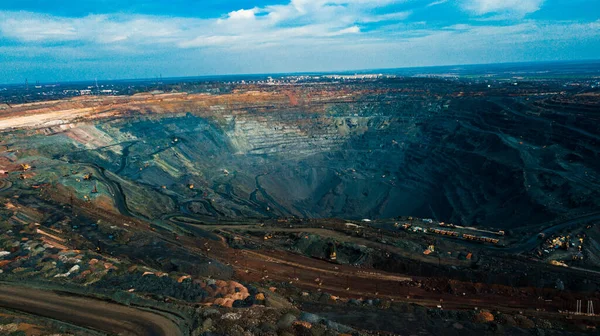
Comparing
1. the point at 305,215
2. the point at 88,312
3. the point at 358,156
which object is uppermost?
the point at 88,312

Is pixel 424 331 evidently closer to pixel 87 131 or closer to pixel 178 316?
pixel 178 316

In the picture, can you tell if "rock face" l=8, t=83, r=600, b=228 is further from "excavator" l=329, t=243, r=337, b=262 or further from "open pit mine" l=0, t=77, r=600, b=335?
"excavator" l=329, t=243, r=337, b=262

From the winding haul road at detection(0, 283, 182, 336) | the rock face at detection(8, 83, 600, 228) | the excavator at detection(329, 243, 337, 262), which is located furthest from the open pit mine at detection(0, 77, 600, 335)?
the rock face at detection(8, 83, 600, 228)

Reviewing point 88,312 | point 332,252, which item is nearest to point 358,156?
point 332,252

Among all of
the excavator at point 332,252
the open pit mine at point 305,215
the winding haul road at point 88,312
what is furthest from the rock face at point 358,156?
the winding haul road at point 88,312

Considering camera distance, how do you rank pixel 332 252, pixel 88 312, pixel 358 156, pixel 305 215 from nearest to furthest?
pixel 88 312, pixel 332 252, pixel 305 215, pixel 358 156

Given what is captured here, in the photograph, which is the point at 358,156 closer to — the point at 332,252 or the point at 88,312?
the point at 332,252
